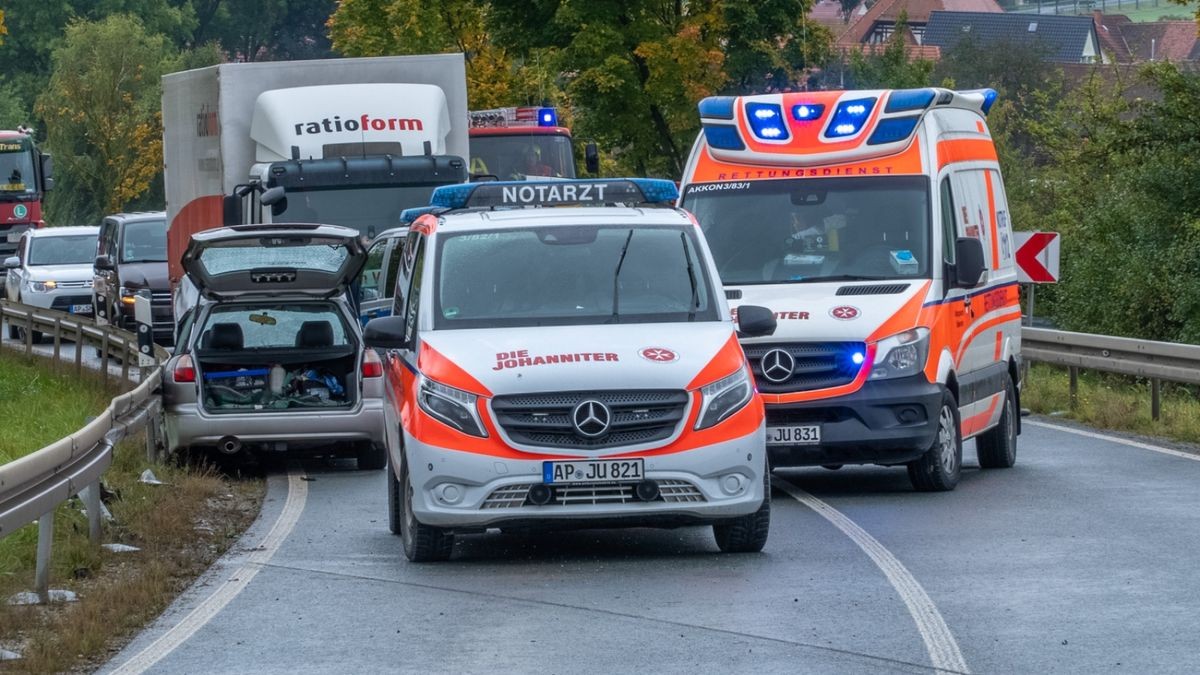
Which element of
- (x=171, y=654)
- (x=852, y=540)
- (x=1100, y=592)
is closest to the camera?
(x=171, y=654)

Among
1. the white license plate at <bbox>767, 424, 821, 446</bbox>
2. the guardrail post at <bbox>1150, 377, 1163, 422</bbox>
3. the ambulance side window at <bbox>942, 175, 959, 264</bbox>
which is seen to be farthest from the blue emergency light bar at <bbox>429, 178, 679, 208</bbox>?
the guardrail post at <bbox>1150, 377, 1163, 422</bbox>

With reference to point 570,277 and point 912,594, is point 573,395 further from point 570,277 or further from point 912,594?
point 912,594

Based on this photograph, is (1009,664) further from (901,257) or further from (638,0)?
(638,0)


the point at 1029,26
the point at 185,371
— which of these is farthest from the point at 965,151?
the point at 1029,26

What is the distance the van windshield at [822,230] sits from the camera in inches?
559

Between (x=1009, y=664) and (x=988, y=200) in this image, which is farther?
(x=988, y=200)

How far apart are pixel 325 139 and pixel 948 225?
9.84m

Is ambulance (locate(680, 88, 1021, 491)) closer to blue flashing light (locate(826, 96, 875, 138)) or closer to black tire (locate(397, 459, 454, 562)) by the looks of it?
blue flashing light (locate(826, 96, 875, 138))

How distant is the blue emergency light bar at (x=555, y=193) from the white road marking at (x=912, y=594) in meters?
2.12

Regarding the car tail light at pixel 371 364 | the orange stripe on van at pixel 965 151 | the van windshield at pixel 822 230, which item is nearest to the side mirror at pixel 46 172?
the car tail light at pixel 371 364

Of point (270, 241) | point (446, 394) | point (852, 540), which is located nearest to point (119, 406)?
point (270, 241)

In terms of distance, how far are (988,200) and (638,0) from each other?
21.7 m

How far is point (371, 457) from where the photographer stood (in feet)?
55.1

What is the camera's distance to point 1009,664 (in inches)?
314
